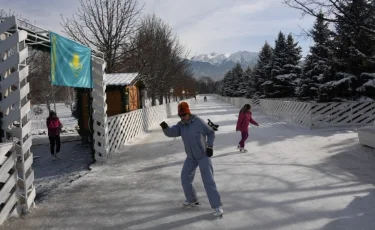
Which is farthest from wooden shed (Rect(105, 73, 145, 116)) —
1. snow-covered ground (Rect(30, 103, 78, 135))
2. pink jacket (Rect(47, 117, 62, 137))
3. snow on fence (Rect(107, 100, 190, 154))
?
snow-covered ground (Rect(30, 103, 78, 135))

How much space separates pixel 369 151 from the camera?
8266 mm

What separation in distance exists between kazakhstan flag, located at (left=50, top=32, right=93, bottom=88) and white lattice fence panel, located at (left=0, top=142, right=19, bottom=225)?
1844 mm

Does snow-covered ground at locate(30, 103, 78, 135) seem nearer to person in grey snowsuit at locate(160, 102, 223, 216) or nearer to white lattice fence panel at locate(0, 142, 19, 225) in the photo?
white lattice fence panel at locate(0, 142, 19, 225)

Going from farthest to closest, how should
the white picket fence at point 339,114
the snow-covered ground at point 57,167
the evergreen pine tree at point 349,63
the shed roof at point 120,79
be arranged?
the evergreen pine tree at point 349,63, the shed roof at point 120,79, the white picket fence at point 339,114, the snow-covered ground at point 57,167

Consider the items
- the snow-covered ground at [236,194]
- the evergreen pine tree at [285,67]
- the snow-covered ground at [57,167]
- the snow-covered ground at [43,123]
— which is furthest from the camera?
the evergreen pine tree at [285,67]

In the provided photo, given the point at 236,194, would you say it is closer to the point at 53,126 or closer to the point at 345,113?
the point at 53,126

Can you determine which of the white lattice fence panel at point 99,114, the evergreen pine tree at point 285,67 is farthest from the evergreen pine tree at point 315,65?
the white lattice fence panel at point 99,114

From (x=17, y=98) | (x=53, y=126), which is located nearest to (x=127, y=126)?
(x=53, y=126)

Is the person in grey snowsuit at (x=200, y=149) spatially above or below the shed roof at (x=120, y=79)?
below

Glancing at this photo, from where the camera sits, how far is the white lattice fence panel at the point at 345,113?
46.2 ft

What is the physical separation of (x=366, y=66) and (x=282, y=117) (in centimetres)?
573

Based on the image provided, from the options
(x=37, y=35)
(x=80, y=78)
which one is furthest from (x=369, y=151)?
(x=37, y=35)

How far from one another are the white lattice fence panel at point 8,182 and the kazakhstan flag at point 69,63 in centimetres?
184

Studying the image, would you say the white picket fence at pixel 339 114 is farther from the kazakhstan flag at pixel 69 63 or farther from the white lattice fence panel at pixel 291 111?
the kazakhstan flag at pixel 69 63
